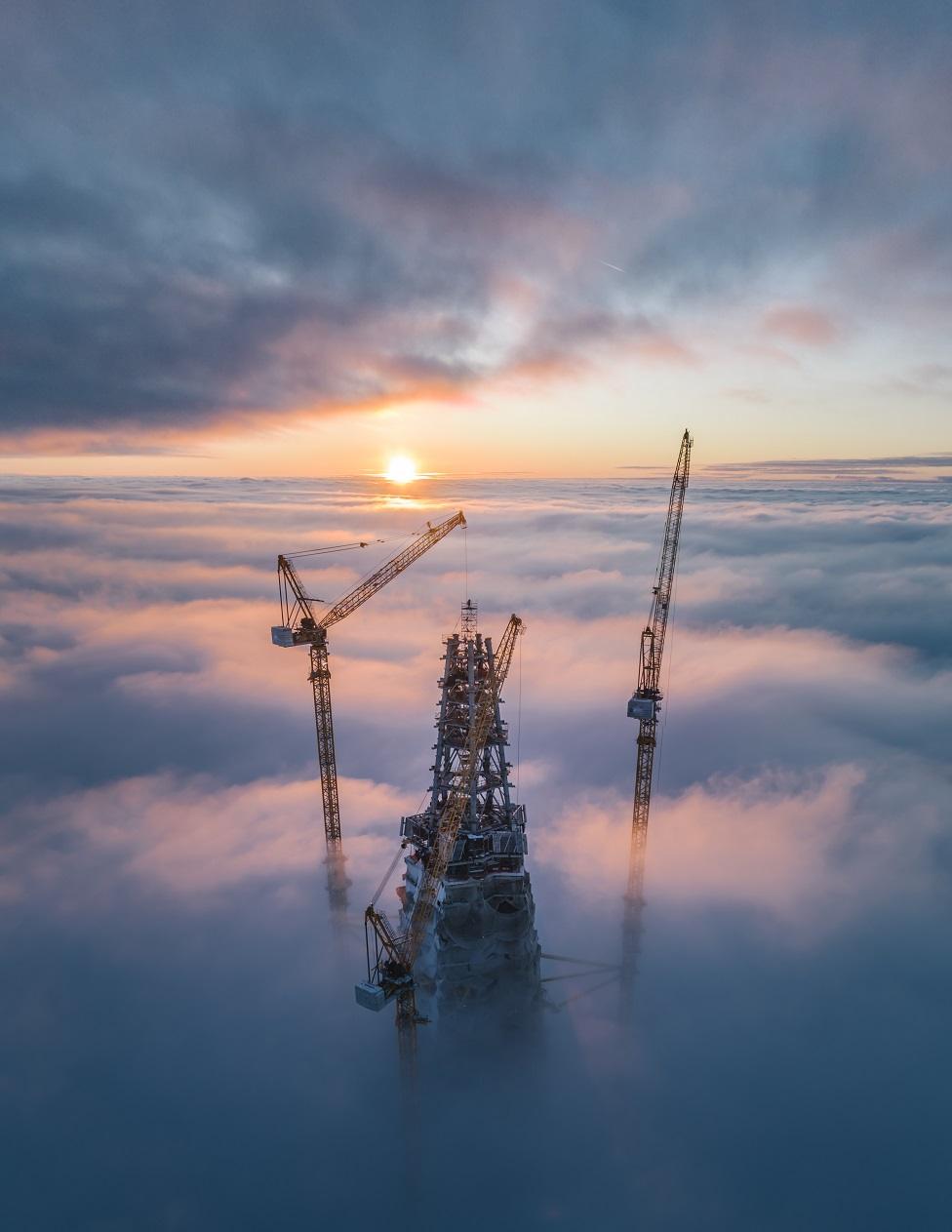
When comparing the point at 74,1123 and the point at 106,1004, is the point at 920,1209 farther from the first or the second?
the point at 106,1004

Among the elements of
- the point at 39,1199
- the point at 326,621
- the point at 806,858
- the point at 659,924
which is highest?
the point at 326,621

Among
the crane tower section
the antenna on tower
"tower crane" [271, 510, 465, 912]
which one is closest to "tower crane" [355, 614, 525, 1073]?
the crane tower section

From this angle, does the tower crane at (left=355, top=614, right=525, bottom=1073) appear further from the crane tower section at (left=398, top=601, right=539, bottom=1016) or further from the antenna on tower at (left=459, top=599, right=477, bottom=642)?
the antenna on tower at (left=459, top=599, right=477, bottom=642)

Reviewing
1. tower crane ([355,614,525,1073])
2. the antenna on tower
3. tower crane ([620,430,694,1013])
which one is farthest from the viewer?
tower crane ([620,430,694,1013])

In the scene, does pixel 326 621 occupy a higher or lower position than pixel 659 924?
higher

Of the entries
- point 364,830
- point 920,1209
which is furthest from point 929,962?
point 364,830

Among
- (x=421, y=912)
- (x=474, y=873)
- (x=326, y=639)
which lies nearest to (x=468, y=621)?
(x=474, y=873)

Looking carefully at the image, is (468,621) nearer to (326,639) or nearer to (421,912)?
(421,912)
